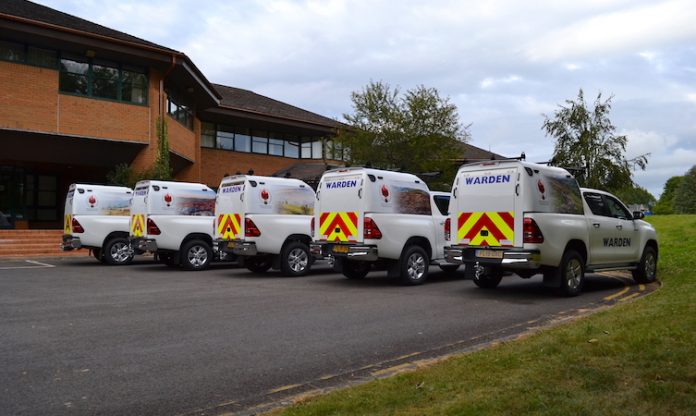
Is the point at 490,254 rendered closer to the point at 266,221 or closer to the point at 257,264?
the point at 266,221

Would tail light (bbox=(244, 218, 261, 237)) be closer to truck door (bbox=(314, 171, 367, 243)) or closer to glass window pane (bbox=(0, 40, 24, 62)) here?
truck door (bbox=(314, 171, 367, 243))

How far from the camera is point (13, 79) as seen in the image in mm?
21391

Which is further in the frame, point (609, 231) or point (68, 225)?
point (68, 225)

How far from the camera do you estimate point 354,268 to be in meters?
13.5

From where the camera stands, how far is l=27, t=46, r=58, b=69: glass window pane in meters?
22.0

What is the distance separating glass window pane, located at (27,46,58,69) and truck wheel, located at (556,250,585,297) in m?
19.7

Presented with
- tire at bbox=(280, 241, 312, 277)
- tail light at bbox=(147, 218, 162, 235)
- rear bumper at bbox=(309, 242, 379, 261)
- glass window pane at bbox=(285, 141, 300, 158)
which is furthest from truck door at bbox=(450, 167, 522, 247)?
glass window pane at bbox=(285, 141, 300, 158)

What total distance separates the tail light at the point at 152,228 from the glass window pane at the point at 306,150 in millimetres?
21450

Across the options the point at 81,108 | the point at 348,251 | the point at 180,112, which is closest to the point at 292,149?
the point at 180,112

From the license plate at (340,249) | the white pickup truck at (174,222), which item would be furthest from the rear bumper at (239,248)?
the license plate at (340,249)

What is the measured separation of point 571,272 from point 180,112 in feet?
73.5

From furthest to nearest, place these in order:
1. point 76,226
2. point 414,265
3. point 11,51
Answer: point 11,51, point 76,226, point 414,265

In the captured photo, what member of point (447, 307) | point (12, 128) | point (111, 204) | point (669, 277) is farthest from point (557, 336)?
point (12, 128)

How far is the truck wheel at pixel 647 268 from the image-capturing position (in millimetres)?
12430
